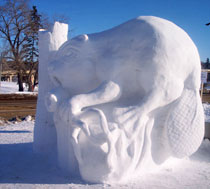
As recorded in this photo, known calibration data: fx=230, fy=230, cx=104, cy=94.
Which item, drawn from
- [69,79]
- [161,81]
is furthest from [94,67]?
[161,81]

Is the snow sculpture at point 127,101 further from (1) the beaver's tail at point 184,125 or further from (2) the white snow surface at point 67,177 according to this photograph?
(2) the white snow surface at point 67,177

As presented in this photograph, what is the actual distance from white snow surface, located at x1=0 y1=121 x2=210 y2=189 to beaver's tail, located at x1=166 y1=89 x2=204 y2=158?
12.1 inches

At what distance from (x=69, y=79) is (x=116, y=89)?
0.75 m

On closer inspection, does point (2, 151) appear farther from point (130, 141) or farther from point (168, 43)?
point (168, 43)

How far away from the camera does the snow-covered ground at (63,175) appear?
271 cm

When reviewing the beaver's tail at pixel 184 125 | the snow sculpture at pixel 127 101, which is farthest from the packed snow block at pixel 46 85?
the beaver's tail at pixel 184 125

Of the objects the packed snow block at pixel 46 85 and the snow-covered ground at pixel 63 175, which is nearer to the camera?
the snow-covered ground at pixel 63 175

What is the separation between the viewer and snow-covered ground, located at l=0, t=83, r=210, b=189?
2.71 meters

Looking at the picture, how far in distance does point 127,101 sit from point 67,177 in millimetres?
1236

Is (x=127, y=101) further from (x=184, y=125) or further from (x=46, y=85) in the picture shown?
(x=46, y=85)

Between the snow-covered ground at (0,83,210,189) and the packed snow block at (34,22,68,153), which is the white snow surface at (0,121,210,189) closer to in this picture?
the snow-covered ground at (0,83,210,189)

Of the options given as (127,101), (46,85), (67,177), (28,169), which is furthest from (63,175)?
(46,85)

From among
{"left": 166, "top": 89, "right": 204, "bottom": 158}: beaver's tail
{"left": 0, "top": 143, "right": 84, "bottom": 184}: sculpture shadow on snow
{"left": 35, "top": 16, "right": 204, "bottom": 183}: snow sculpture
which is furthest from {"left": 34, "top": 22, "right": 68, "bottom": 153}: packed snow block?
{"left": 166, "top": 89, "right": 204, "bottom": 158}: beaver's tail

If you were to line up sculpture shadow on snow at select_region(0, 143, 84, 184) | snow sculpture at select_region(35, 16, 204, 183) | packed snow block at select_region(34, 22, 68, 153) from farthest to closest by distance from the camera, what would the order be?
packed snow block at select_region(34, 22, 68, 153) < sculpture shadow on snow at select_region(0, 143, 84, 184) < snow sculpture at select_region(35, 16, 204, 183)
